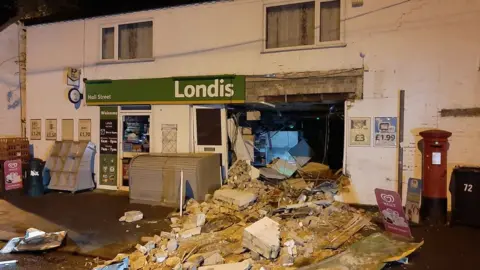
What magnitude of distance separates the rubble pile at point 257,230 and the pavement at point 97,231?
61 cm

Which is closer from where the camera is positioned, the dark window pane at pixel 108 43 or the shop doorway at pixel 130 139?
the shop doorway at pixel 130 139

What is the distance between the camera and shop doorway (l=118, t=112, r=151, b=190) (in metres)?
10.0

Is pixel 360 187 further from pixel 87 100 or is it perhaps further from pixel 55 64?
pixel 55 64

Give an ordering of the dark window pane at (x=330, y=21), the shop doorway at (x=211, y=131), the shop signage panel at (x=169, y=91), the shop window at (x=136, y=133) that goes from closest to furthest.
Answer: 1. the dark window pane at (x=330, y=21)
2. the shop signage panel at (x=169, y=91)
3. the shop doorway at (x=211, y=131)
4. the shop window at (x=136, y=133)

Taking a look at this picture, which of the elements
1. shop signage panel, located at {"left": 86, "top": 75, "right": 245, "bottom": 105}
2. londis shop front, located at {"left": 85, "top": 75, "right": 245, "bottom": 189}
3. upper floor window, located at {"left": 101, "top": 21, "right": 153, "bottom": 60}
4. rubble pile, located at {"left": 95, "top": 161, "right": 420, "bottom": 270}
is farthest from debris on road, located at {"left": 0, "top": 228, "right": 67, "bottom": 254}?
upper floor window, located at {"left": 101, "top": 21, "right": 153, "bottom": 60}

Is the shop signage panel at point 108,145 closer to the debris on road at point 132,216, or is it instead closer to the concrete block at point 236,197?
the debris on road at point 132,216

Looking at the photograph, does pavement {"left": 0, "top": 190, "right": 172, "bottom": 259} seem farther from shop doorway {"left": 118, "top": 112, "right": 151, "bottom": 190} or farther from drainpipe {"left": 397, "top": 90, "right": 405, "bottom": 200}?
drainpipe {"left": 397, "top": 90, "right": 405, "bottom": 200}

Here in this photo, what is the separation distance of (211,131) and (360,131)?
147 inches

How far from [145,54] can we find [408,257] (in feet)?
26.5

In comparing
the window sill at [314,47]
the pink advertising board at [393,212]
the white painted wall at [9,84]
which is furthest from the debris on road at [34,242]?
the white painted wall at [9,84]

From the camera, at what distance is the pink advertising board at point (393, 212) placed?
5395 millimetres

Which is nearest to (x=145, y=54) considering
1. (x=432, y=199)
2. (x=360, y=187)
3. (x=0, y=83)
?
(x=0, y=83)

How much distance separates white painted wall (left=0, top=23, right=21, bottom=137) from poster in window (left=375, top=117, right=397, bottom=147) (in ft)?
35.1

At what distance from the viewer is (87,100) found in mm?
10430
